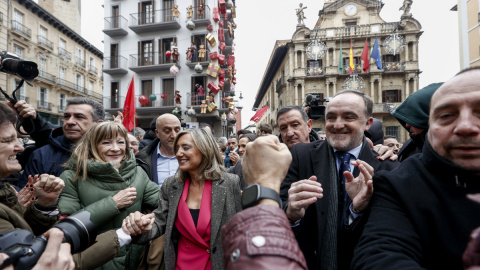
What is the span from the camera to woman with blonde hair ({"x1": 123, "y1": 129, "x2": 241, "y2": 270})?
2.20m

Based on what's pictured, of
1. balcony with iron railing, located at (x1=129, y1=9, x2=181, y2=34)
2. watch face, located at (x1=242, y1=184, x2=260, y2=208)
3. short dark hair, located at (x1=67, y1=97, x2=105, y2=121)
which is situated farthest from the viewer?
balcony with iron railing, located at (x1=129, y1=9, x2=181, y2=34)

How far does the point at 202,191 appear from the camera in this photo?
250cm

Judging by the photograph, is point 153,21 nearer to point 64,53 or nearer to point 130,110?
point 64,53

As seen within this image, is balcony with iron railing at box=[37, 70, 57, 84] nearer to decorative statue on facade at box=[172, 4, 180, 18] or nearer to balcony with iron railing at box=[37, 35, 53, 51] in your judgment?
balcony with iron railing at box=[37, 35, 53, 51]

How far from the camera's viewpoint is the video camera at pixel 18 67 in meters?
2.57

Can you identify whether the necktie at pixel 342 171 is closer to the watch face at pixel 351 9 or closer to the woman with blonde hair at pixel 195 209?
the woman with blonde hair at pixel 195 209

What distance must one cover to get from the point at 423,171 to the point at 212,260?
1.66 m

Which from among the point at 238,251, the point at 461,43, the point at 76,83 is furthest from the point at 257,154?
the point at 76,83

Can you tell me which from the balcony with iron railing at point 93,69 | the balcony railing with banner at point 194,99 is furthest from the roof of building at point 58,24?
the balcony railing with banner at point 194,99

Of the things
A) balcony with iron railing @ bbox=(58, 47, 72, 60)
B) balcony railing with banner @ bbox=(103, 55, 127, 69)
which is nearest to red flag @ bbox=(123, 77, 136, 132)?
balcony railing with banner @ bbox=(103, 55, 127, 69)

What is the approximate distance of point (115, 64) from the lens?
65.5 feet

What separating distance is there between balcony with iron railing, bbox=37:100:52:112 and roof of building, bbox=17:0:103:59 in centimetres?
787

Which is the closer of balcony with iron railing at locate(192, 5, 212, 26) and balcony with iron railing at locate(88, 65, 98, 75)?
balcony with iron railing at locate(192, 5, 212, 26)

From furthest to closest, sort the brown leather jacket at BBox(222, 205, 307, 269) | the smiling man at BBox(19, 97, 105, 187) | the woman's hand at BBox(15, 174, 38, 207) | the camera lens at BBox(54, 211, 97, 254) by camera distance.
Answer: the smiling man at BBox(19, 97, 105, 187) < the woman's hand at BBox(15, 174, 38, 207) < the camera lens at BBox(54, 211, 97, 254) < the brown leather jacket at BBox(222, 205, 307, 269)
